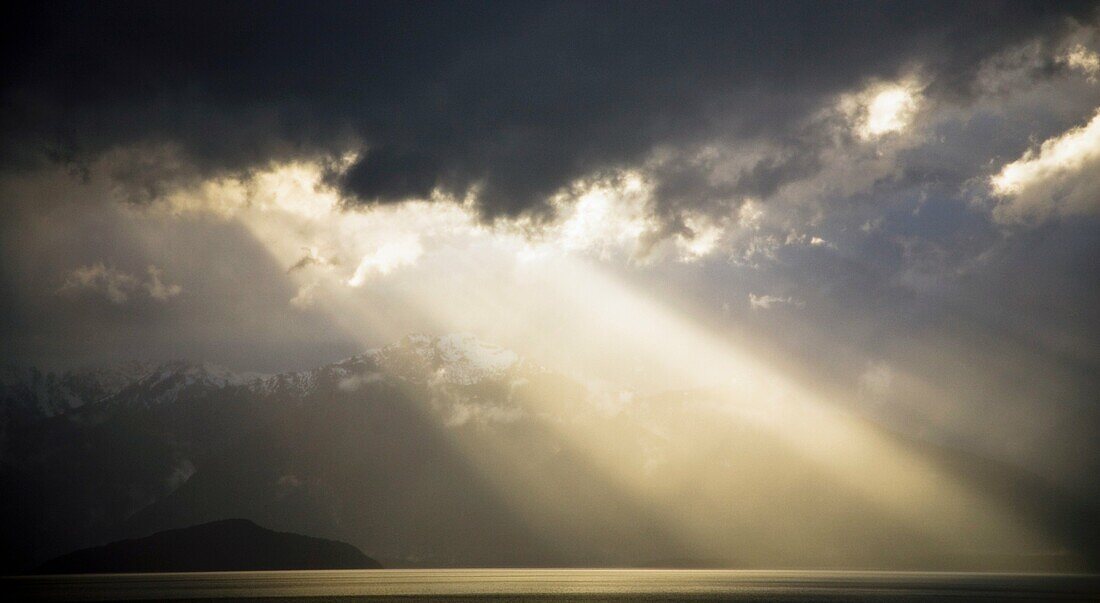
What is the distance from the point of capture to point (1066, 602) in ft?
435

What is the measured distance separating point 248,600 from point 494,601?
145 feet

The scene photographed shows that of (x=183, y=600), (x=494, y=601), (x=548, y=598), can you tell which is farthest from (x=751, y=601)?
(x=183, y=600)

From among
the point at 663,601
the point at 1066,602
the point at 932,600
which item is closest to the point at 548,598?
the point at 663,601

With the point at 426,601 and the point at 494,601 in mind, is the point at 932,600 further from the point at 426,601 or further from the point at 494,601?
the point at 426,601

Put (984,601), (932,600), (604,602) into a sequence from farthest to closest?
1. (932,600)
2. (984,601)
3. (604,602)

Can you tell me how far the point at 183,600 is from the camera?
13125 centimetres

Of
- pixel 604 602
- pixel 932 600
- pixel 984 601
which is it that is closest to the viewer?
pixel 604 602

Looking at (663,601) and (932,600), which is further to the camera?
(932,600)

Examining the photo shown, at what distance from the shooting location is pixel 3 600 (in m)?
140

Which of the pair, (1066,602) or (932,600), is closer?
(1066,602)

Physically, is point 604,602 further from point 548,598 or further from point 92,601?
point 92,601

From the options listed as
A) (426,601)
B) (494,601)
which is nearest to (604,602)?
(494,601)

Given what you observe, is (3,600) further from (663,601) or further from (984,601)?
(984,601)

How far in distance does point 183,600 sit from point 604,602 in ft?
251
